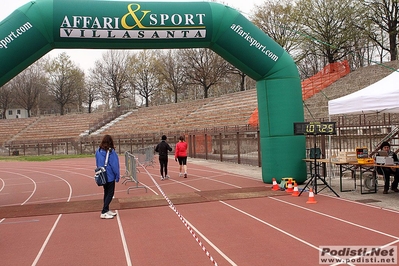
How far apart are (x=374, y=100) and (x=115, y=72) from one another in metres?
67.8

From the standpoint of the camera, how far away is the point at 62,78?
76438 mm

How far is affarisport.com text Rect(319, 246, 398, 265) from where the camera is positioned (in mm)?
5203

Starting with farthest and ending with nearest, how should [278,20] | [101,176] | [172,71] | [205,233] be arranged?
[172,71] < [278,20] < [101,176] < [205,233]

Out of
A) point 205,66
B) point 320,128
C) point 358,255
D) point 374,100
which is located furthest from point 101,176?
point 205,66

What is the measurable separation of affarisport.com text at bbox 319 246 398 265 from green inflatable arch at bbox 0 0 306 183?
20.9 feet

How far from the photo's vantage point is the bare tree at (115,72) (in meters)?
73.2

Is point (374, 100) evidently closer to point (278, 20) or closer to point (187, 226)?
point (187, 226)

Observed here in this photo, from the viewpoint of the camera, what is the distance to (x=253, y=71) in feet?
40.2

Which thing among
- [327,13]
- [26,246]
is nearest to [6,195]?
[26,246]

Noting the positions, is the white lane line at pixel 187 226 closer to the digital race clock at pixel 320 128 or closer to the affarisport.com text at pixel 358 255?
A: the affarisport.com text at pixel 358 255

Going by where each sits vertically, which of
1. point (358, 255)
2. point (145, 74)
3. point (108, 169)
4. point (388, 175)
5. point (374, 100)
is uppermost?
point (145, 74)

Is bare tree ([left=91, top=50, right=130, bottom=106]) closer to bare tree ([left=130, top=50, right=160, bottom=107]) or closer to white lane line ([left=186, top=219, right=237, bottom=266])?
bare tree ([left=130, top=50, right=160, bottom=107])

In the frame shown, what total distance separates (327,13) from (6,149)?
129 ft

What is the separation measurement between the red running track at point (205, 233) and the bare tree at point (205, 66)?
51.1 metres
